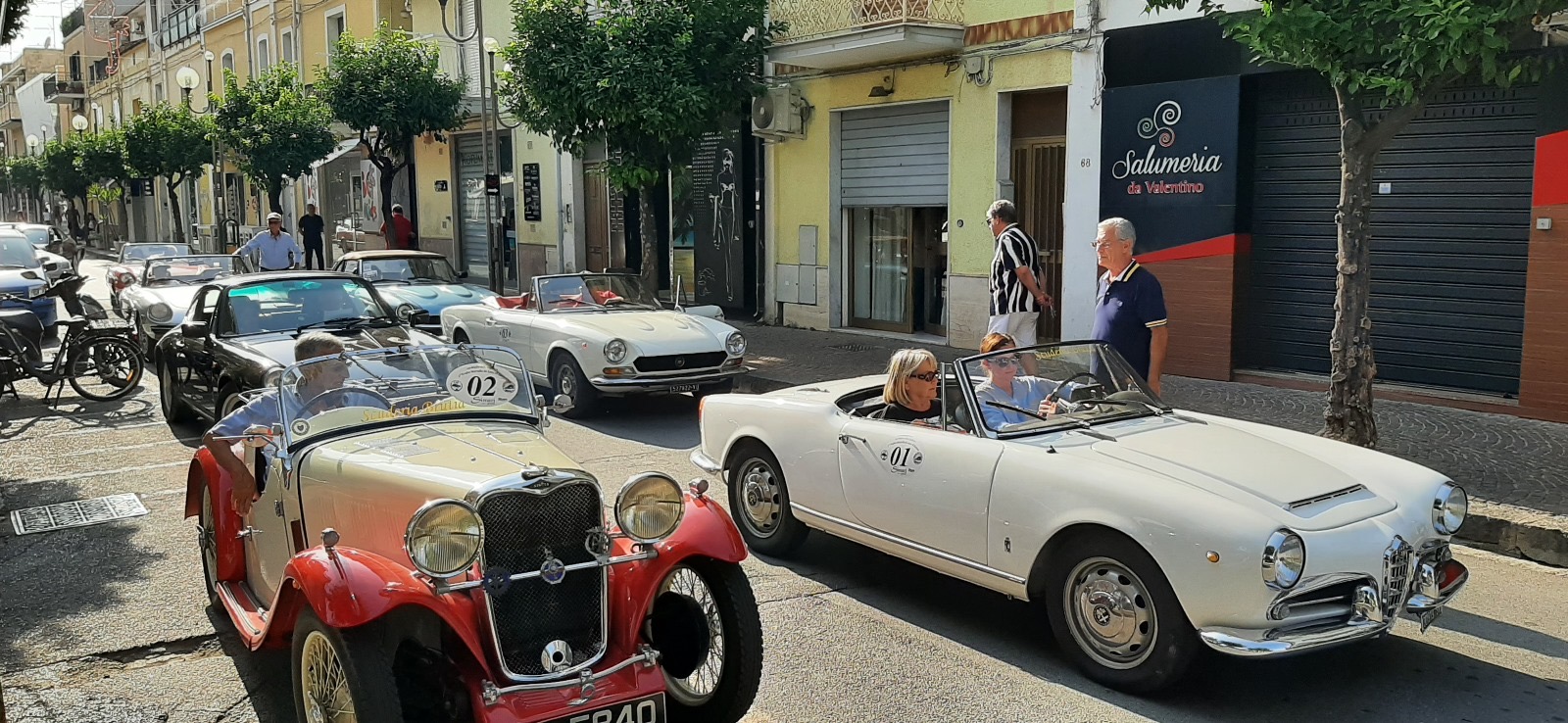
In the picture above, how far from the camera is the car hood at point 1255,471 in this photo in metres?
4.39

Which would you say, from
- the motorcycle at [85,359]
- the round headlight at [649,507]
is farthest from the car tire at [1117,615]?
the motorcycle at [85,359]

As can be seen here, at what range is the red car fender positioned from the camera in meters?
3.83

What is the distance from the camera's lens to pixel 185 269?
16.2 metres

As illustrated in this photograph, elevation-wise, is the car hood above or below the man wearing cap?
below

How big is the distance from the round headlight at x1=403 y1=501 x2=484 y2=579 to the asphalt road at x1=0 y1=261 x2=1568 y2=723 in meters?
1.42

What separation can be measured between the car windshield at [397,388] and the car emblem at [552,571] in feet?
3.56

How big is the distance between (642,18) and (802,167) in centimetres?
360

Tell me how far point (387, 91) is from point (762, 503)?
1843 cm

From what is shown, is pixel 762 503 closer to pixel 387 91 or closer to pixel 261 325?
pixel 261 325

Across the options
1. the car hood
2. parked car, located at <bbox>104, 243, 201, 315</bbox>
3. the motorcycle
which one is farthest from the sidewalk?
parked car, located at <bbox>104, 243, 201, 315</bbox>

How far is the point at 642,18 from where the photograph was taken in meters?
14.7


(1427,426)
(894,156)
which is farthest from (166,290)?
(1427,426)

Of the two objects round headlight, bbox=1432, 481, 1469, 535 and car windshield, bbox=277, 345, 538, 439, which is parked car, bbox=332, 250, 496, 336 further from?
round headlight, bbox=1432, 481, 1469, 535

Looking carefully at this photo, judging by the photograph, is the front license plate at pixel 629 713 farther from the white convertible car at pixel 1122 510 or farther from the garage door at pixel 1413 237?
the garage door at pixel 1413 237
